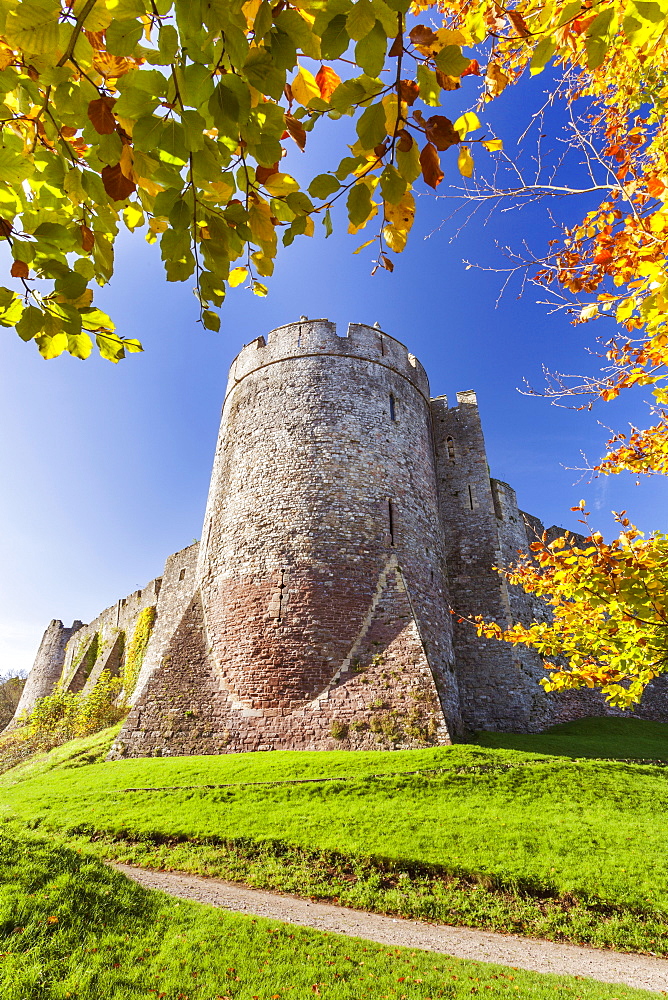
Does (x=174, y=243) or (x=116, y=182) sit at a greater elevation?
(x=116, y=182)

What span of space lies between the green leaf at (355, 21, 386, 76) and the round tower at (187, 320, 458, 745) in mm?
10237

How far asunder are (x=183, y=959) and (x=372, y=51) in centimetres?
561

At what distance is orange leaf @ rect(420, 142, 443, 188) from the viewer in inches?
52.5

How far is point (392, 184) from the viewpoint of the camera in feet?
4.25

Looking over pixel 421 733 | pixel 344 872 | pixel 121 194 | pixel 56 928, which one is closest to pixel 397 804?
pixel 344 872

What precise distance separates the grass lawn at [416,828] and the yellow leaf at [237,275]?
21.7 ft

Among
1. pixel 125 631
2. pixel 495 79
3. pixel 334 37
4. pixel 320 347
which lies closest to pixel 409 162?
pixel 334 37

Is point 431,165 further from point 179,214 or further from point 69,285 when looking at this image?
point 69,285

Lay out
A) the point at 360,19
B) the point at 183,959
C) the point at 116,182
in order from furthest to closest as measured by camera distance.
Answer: the point at 183,959, the point at 116,182, the point at 360,19

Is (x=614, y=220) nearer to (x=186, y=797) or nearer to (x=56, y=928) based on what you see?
(x=56, y=928)

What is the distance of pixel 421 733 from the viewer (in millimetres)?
9289

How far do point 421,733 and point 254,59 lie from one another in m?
10.1

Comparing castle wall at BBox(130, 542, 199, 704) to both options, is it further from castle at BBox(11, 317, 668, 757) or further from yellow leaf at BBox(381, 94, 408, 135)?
yellow leaf at BBox(381, 94, 408, 135)

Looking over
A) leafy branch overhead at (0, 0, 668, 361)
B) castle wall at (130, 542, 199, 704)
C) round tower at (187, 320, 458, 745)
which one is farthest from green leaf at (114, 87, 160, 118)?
castle wall at (130, 542, 199, 704)
